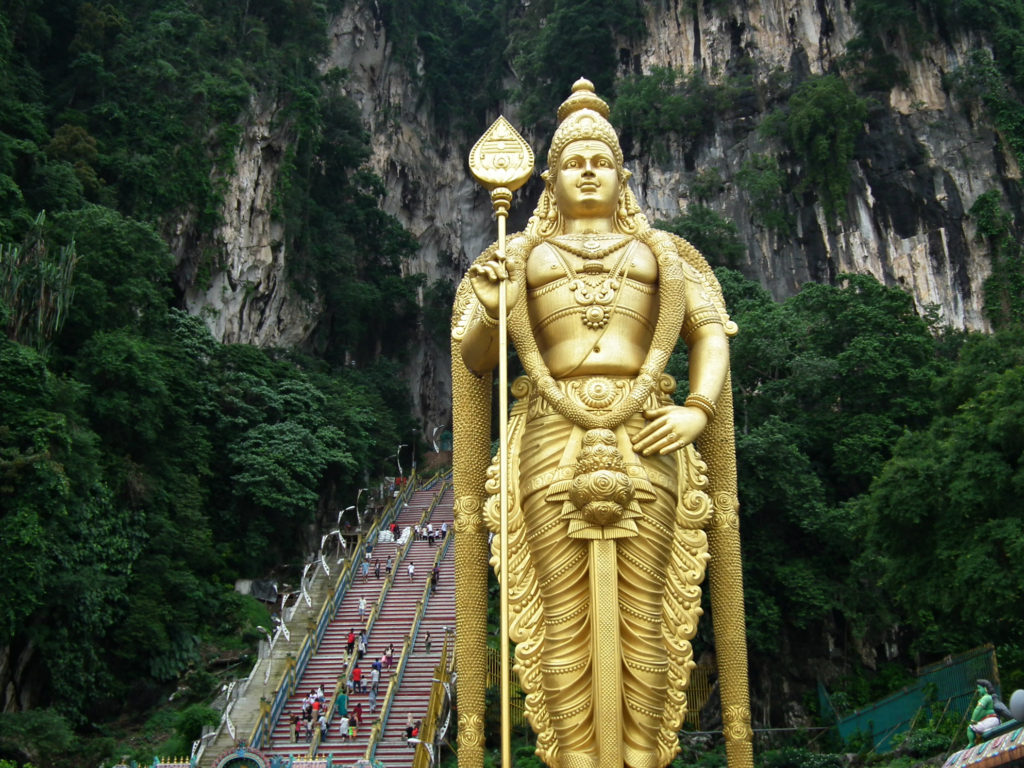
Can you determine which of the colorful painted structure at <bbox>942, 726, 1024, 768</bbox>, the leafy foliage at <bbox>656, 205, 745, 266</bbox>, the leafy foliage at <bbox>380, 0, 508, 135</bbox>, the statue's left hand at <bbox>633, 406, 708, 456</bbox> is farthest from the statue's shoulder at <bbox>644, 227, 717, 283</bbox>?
the leafy foliage at <bbox>380, 0, 508, 135</bbox>

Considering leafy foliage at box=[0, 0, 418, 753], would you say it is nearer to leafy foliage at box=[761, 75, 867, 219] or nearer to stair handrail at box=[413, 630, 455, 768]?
stair handrail at box=[413, 630, 455, 768]

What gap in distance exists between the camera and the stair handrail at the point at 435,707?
11320mm

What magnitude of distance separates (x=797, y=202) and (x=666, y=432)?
23.3m

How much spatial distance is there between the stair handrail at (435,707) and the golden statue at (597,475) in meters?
5.28

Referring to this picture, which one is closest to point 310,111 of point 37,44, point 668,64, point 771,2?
point 37,44

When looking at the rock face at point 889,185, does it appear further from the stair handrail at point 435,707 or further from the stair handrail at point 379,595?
the stair handrail at point 435,707

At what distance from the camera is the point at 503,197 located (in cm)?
595

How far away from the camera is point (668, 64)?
3194cm

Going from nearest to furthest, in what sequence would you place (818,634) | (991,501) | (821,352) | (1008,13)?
(991,501)
(818,634)
(821,352)
(1008,13)

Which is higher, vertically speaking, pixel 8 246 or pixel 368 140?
pixel 368 140

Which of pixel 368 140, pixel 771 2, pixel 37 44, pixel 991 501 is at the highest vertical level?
pixel 771 2

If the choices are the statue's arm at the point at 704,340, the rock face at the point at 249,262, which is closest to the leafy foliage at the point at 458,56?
the rock face at the point at 249,262

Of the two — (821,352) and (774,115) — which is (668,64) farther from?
(821,352)

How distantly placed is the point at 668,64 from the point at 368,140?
9083mm
